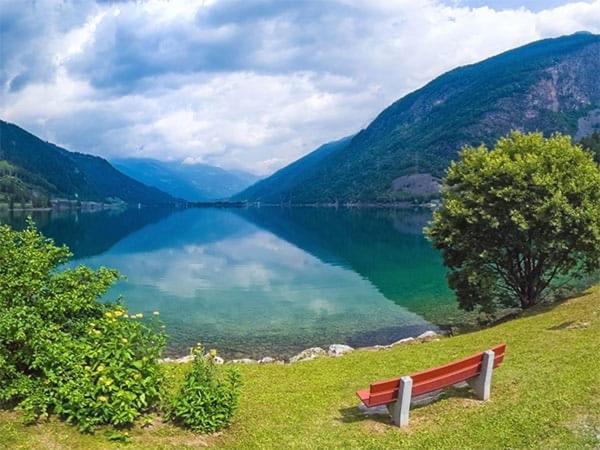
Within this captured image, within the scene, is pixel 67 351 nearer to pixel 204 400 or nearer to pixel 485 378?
pixel 204 400

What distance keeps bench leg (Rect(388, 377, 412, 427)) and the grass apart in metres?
0.22

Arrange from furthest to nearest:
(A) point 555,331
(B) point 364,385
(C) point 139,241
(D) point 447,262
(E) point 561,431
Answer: (C) point 139,241 → (D) point 447,262 → (A) point 555,331 → (B) point 364,385 → (E) point 561,431

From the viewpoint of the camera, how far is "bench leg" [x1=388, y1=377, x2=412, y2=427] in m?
11.9

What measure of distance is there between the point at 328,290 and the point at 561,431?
45086 millimetres

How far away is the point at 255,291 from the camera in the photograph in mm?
57938

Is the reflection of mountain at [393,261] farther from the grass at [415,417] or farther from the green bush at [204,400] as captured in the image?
the green bush at [204,400]

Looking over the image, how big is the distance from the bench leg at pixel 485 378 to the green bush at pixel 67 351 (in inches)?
310

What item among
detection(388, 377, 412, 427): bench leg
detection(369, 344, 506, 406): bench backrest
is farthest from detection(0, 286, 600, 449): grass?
detection(369, 344, 506, 406): bench backrest

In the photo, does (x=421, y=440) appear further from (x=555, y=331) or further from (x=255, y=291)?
(x=255, y=291)

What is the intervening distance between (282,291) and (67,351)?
1828 inches

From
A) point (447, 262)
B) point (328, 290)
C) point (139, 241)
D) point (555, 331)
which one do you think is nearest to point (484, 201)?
point (447, 262)

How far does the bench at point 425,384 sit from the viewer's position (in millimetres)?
11867

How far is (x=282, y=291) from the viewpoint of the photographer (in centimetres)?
5728

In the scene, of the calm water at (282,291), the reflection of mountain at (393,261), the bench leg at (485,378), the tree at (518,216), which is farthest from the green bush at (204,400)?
the reflection of mountain at (393,261)
